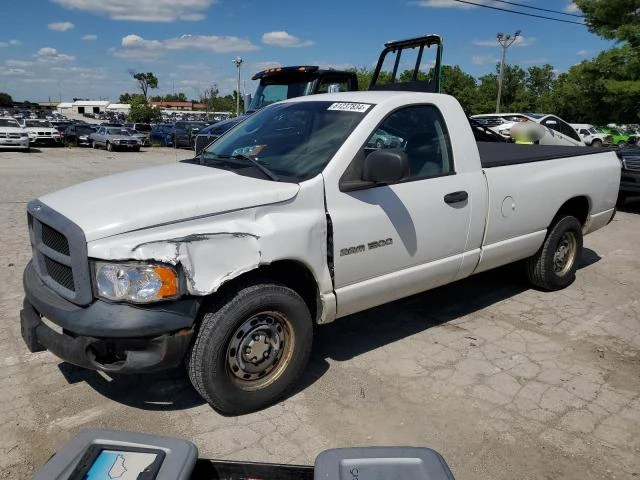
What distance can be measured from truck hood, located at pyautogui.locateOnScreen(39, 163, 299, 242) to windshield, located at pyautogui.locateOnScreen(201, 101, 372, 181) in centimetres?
26

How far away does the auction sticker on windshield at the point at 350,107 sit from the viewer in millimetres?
3760

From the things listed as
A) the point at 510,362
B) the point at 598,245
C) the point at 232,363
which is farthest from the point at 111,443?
the point at 598,245

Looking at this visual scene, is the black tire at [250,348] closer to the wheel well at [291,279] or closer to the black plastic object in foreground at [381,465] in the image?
the wheel well at [291,279]

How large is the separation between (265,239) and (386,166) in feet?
2.92

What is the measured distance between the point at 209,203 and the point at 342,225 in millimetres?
866

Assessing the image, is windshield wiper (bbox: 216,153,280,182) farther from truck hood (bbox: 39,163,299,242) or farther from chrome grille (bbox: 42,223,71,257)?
chrome grille (bbox: 42,223,71,257)

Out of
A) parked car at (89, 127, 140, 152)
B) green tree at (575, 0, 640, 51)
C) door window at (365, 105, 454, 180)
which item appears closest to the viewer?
door window at (365, 105, 454, 180)

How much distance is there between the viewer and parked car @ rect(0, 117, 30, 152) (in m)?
23.9

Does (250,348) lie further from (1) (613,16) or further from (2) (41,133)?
(2) (41,133)

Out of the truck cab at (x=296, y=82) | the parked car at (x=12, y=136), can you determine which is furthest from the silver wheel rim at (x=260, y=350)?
the parked car at (x=12, y=136)

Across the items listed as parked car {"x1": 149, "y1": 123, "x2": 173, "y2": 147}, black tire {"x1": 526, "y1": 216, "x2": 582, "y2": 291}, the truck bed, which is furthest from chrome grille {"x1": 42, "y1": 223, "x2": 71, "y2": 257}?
parked car {"x1": 149, "y1": 123, "x2": 173, "y2": 147}

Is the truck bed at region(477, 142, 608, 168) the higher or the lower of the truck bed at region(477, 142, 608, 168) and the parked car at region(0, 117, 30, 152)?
the higher

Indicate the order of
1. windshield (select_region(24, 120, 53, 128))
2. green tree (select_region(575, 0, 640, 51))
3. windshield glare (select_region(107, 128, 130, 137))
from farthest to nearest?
windshield (select_region(24, 120, 53, 128)) < windshield glare (select_region(107, 128, 130, 137)) < green tree (select_region(575, 0, 640, 51))

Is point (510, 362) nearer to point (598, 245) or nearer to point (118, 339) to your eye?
point (118, 339)
